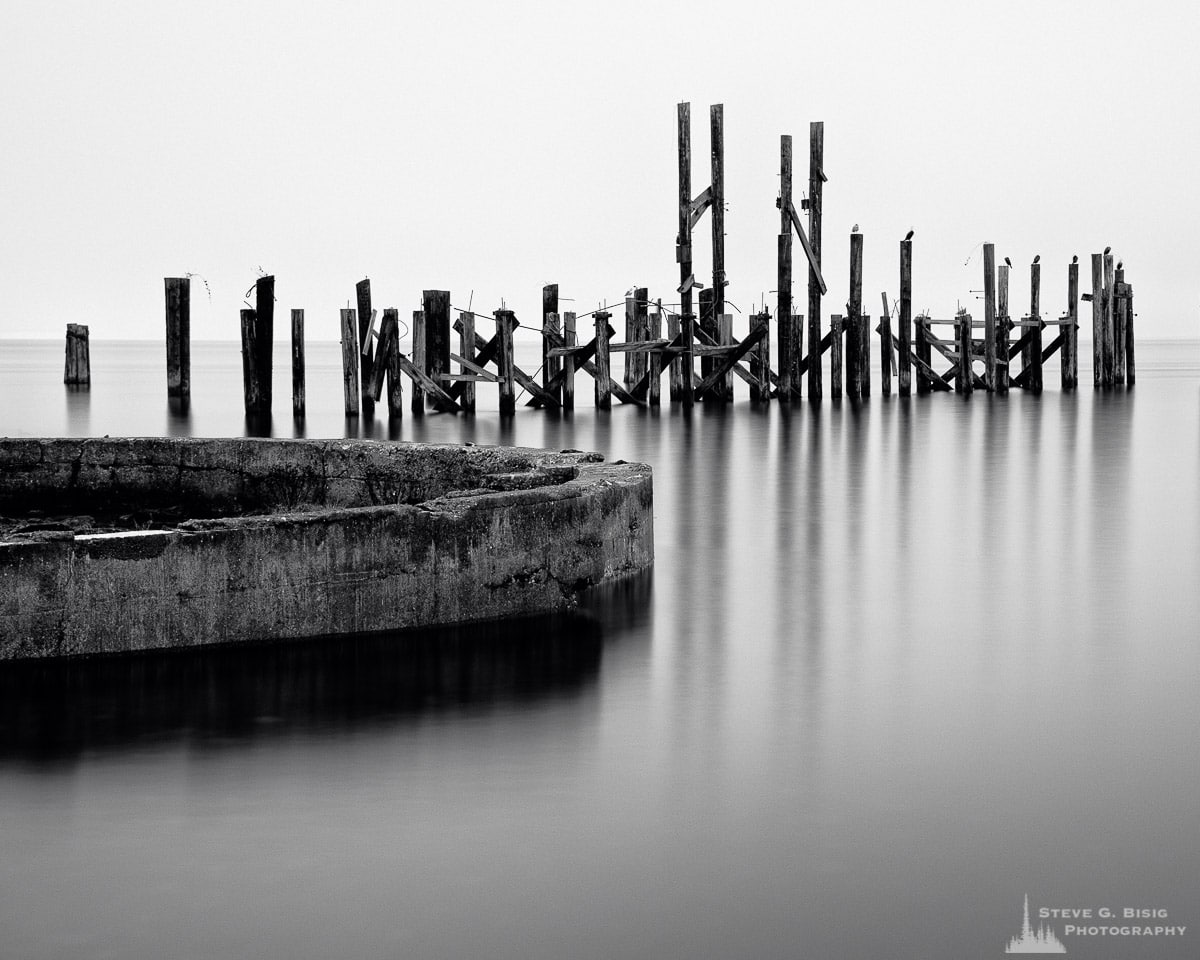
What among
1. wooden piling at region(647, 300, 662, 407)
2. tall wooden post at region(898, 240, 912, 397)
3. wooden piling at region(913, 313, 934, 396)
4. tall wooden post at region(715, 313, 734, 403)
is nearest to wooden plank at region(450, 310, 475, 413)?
wooden piling at region(647, 300, 662, 407)

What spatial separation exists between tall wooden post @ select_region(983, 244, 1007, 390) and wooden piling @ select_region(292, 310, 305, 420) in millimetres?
10148

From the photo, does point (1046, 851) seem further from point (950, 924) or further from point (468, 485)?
point (468, 485)

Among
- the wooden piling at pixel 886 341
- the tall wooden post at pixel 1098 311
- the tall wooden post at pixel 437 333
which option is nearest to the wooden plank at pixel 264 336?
the tall wooden post at pixel 437 333

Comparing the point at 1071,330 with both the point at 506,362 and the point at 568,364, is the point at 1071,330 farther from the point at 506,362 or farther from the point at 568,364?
the point at 506,362

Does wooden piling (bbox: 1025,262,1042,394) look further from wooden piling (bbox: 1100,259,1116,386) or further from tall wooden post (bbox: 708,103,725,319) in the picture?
tall wooden post (bbox: 708,103,725,319)

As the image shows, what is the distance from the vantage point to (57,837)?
14.4 ft

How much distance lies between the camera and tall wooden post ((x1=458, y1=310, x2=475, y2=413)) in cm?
2241

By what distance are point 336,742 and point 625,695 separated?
1.14 metres

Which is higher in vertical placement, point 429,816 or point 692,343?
point 692,343

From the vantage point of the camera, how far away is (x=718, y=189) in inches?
891

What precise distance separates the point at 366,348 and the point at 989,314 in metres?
9.98

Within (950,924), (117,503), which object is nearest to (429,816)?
(950,924)

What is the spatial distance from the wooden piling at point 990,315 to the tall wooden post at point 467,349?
25.8 feet

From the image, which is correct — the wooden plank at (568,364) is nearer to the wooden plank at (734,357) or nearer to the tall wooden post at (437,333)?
the tall wooden post at (437,333)
